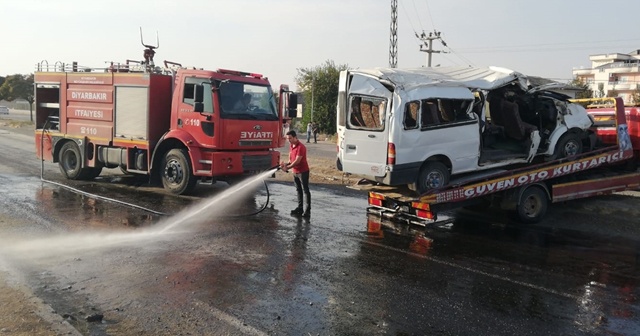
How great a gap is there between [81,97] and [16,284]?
31.7 ft

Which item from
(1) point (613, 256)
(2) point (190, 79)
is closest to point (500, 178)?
(1) point (613, 256)

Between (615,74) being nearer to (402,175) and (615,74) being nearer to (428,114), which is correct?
(428,114)

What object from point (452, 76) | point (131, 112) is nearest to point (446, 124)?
point (452, 76)

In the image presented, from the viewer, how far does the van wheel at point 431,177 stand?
9805 mm

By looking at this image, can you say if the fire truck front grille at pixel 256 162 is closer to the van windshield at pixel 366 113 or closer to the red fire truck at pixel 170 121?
the red fire truck at pixel 170 121

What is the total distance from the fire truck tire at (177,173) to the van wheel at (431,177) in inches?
217

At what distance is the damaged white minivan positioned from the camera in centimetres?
952

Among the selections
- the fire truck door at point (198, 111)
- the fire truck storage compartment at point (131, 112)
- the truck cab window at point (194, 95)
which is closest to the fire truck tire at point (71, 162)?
the fire truck storage compartment at point (131, 112)

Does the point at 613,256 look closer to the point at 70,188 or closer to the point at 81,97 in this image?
the point at 70,188

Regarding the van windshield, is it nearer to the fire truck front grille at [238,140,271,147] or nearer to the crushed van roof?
the crushed van roof

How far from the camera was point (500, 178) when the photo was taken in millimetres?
9969

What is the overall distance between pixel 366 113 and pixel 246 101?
147 inches

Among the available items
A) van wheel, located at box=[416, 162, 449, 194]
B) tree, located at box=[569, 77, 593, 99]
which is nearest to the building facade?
tree, located at box=[569, 77, 593, 99]

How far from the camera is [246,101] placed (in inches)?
496
